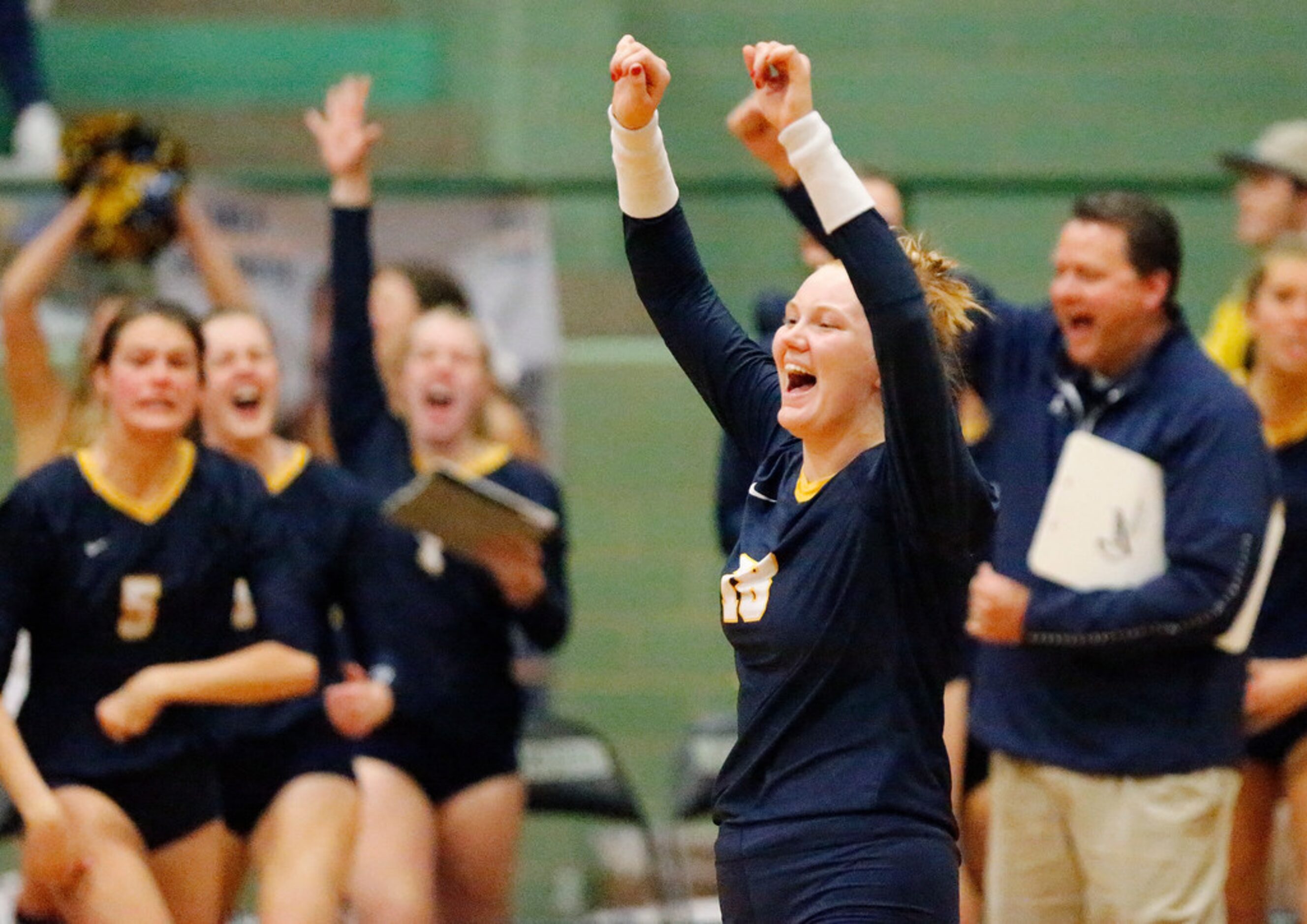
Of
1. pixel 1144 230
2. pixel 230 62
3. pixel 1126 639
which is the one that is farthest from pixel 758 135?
pixel 230 62

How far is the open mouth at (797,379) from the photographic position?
8.41ft

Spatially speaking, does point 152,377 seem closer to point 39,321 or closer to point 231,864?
point 231,864

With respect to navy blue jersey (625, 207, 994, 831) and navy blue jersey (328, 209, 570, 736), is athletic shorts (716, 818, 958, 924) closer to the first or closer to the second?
navy blue jersey (625, 207, 994, 831)

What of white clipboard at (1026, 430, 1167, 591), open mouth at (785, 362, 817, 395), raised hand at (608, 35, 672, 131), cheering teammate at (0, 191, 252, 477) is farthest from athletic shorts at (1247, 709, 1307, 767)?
cheering teammate at (0, 191, 252, 477)

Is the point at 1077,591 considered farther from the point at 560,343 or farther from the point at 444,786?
the point at 560,343

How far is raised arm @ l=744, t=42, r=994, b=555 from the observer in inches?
91.7

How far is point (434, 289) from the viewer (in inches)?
190

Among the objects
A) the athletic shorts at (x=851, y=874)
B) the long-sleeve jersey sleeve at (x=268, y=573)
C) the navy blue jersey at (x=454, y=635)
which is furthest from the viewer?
the navy blue jersey at (x=454, y=635)

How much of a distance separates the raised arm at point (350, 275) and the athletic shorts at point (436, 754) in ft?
2.33

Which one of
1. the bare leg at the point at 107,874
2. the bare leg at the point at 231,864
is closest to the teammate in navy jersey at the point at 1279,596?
the bare leg at the point at 231,864

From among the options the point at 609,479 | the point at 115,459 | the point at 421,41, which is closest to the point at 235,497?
the point at 115,459

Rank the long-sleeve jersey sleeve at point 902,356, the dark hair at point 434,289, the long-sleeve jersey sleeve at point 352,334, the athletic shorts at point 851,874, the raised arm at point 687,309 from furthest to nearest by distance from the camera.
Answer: the dark hair at point 434,289, the long-sleeve jersey sleeve at point 352,334, the raised arm at point 687,309, the athletic shorts at point 851,874, the long-sleeve jersey sleeve at point 902,356

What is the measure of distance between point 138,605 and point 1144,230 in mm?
2162

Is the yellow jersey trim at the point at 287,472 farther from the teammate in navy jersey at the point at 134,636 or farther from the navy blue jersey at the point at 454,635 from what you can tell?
the teammate in navy jersey at the point at 134,636
